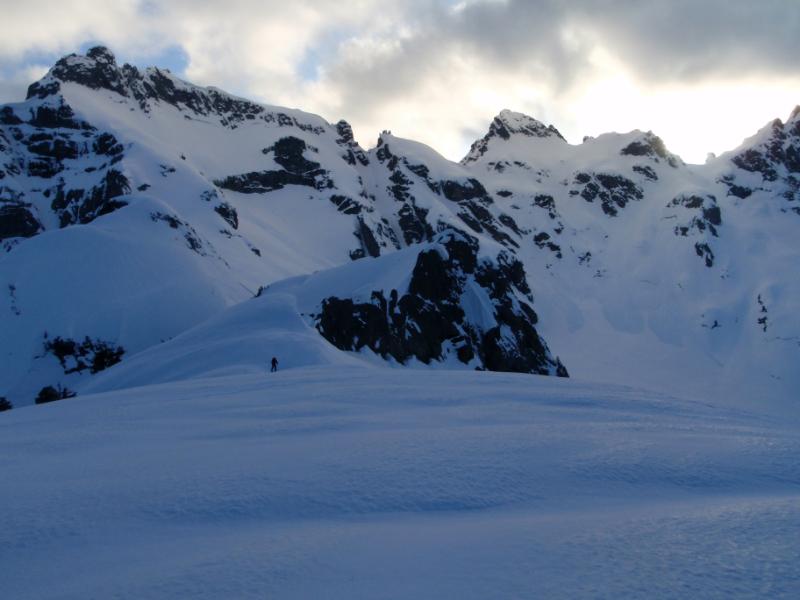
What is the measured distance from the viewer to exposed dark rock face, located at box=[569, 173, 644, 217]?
131875 millimetres

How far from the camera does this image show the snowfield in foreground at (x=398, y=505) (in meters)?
4.78

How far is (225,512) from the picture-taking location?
6.52 m

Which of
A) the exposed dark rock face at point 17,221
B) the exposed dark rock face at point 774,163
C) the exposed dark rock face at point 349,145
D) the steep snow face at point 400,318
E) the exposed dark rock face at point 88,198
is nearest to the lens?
the steep snow face at point 400,318

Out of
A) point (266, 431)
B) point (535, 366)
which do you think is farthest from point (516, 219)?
point (266, 431)

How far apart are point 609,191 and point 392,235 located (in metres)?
50.7

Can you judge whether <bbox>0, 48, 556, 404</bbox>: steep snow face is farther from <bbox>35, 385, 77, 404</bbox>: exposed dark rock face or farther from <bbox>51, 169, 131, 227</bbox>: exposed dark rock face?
<bbox>35, 385, 77, 404</bbox>: exposed dark rock face

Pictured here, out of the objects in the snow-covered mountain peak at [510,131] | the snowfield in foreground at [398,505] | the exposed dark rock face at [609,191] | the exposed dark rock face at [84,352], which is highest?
the snow-covered mountain peak at [510,131]

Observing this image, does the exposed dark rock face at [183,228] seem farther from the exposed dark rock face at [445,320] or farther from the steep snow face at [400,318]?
the exposed dark rock face at [445,320]

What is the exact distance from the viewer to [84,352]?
45312 millimetres

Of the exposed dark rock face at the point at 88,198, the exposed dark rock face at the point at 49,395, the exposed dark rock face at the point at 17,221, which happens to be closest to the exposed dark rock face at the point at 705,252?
the exposed dark rock face at the point at 88,198

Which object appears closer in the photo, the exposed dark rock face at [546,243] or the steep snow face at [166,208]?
the steep snow face at [166,208]

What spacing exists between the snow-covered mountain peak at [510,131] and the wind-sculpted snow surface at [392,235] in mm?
700

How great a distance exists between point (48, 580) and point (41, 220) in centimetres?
9346

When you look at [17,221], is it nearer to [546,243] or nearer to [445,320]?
[445,320]
